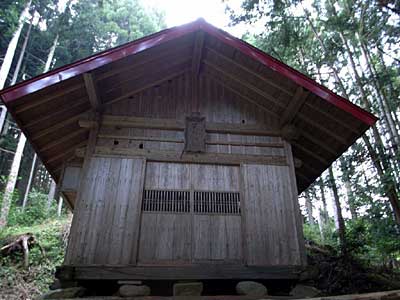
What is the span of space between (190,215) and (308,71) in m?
9.91

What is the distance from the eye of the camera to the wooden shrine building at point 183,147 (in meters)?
5.05

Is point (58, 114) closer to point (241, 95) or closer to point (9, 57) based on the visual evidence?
point (241, 95)

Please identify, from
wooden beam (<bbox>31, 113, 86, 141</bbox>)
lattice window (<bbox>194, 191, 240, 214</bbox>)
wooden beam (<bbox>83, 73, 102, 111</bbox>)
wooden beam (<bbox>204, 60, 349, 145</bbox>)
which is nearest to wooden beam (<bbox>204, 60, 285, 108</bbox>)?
wooden beam (<bbox>204, 60, 349, 145</bbox>)

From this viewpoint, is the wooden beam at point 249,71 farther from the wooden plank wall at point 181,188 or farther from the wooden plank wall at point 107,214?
the wooden plank wall at point 107,214

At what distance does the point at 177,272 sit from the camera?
4.79m

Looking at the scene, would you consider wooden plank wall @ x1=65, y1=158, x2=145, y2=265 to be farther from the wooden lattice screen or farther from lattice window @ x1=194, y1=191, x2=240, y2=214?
lattice window @ x1=194, y1=191, x2=240, y2=214

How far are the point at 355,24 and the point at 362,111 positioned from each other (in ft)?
17.1

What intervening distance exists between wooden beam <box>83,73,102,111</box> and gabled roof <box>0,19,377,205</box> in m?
0.08

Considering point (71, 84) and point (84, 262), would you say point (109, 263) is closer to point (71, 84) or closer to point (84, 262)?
point (84, 262)

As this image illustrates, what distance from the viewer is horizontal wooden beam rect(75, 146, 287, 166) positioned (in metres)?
5.81

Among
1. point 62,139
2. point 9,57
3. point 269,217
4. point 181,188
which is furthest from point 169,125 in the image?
point 9,57

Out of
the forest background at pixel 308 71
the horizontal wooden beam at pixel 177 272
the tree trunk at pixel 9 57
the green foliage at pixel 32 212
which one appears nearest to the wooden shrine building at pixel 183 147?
the horizontal wooden beam at pixel 177 272

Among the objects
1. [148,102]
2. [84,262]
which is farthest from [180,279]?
[148,102]

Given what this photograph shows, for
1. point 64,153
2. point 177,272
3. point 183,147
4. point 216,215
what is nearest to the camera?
point 177,272
